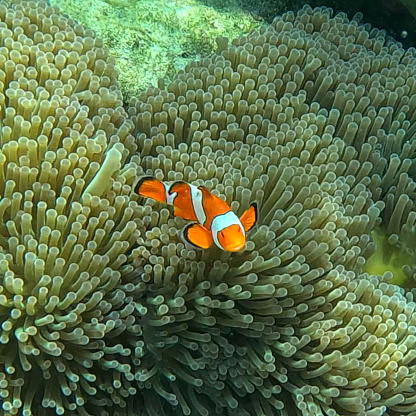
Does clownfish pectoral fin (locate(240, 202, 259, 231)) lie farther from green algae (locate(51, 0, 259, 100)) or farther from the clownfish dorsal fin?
green algae (locate(51, 0, 259, 100))

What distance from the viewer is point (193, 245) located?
164 centimetres

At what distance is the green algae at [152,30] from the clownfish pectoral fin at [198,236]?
3.66 feet

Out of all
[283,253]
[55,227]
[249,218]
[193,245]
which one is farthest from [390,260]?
[55,227]

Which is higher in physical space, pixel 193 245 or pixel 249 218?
pixel 249 218

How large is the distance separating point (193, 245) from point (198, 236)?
0.27 feet

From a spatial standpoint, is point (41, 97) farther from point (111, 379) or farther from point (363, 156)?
point (363, 156)

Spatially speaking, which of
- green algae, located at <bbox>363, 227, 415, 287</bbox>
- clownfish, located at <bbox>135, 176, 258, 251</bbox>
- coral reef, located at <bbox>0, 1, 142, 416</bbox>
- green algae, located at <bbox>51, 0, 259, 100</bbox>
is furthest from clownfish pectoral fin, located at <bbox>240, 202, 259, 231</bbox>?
green algae, located at <bbox>51, 0, 259, 100</bbox>

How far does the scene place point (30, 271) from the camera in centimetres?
159

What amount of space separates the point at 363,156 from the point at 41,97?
132 cm

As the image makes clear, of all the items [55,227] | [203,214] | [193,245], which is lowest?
[55,227]

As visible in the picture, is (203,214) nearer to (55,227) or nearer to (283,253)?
(283,253)

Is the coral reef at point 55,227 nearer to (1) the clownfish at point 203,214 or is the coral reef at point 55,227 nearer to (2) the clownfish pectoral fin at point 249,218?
(1) the clownfish at point 203,214

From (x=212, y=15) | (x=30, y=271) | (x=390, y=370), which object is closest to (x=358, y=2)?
(x=212, y=15)

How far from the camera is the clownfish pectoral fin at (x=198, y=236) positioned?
1.56 metres
